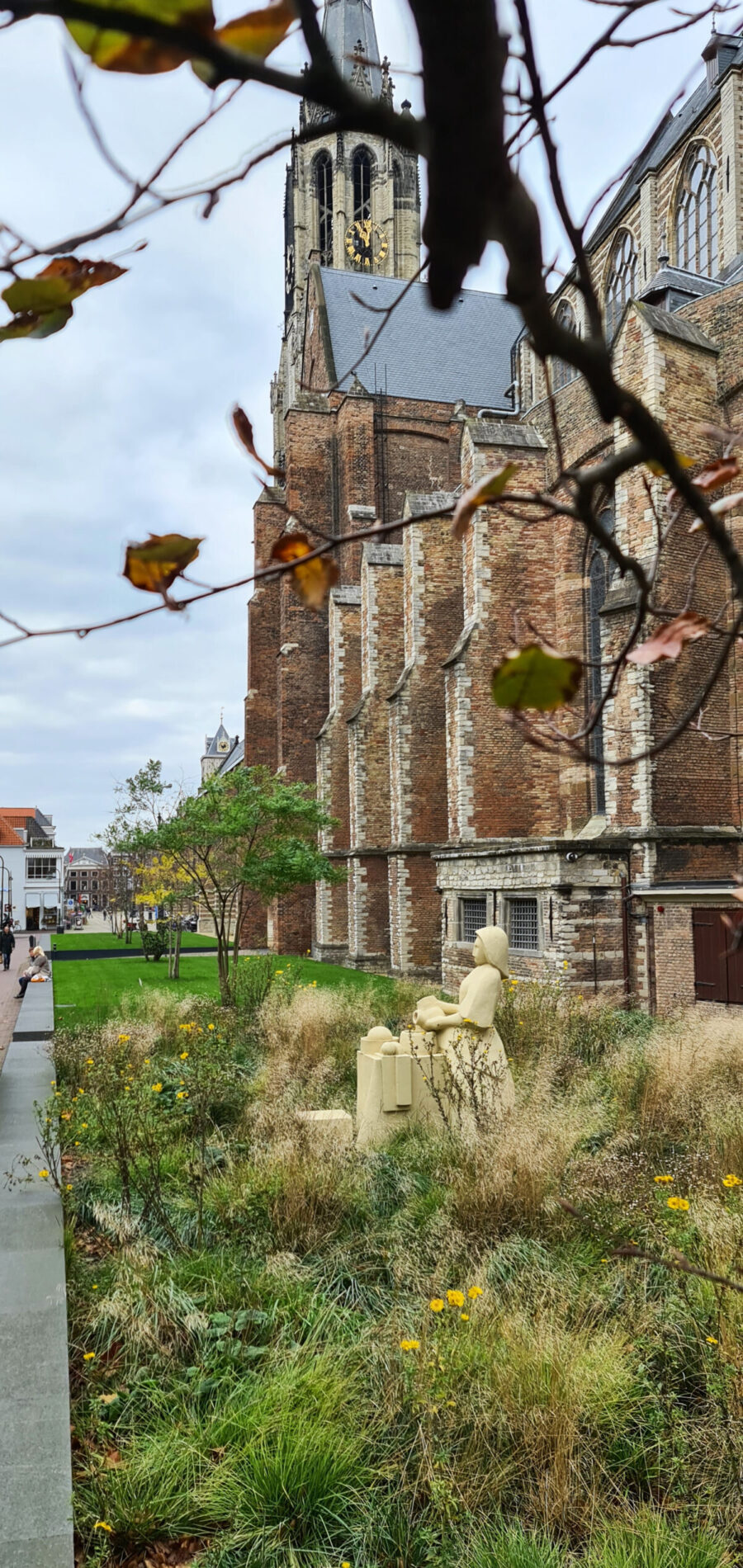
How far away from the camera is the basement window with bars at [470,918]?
1922cm

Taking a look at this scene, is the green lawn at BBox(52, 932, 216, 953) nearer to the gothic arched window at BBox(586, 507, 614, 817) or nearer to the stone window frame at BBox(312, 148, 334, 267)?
the gothic arched window at BBox(586, 507, 614, 817)

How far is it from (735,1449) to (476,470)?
17.9m

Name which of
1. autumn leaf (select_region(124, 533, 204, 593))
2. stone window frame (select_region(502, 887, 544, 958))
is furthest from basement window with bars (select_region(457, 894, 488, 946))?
autumn leaf (select_region(124, 533, 204, 593))

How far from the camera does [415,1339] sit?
188 inches

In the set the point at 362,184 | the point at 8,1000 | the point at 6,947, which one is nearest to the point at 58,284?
the point at 8,1000

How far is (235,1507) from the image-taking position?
4.04m

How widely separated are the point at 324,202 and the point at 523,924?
1724 inches

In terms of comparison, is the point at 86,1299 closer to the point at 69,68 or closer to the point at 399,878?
the point at 69,68

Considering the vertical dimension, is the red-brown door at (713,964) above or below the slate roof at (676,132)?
below

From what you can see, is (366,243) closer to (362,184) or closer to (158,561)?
(362,184)

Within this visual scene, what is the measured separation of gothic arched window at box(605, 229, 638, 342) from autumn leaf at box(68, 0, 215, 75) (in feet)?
91.9

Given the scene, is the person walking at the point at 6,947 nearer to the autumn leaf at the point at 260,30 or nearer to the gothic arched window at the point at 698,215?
the gothic arched window at the point at 698,215

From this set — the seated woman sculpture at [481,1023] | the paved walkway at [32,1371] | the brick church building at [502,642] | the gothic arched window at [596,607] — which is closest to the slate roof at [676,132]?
the brick church building at [502,642]

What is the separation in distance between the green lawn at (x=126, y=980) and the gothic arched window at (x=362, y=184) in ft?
120
